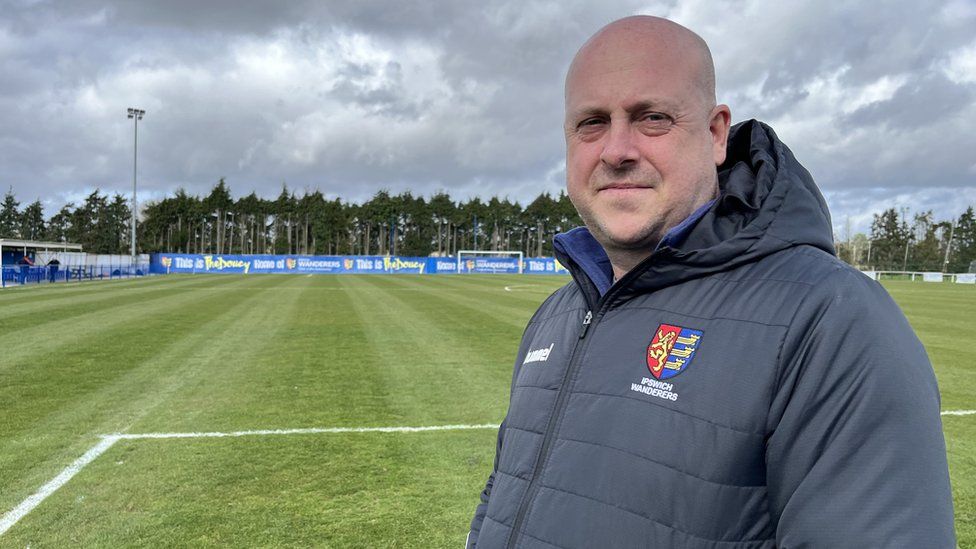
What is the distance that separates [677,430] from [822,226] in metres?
0.58

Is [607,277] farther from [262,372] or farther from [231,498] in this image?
[262,372]

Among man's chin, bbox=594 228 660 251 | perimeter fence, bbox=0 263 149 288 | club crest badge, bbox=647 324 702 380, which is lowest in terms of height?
perimeter fence, bbox=0 263 149 288

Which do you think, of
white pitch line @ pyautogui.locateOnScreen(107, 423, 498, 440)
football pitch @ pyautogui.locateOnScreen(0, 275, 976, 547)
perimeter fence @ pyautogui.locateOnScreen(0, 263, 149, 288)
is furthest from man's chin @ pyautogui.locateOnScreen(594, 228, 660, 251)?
perimeter fence @ pyautogui.locateOnScreen(0, 263, 149, 288)

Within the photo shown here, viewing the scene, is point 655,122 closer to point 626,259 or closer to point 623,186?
point 623,186

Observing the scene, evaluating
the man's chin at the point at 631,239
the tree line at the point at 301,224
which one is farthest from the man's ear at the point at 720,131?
the tree line at the point at 301,224

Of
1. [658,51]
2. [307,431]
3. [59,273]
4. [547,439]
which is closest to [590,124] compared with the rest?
[658,51]

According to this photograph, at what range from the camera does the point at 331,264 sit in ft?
241

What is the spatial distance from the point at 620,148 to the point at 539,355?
0.68 metres

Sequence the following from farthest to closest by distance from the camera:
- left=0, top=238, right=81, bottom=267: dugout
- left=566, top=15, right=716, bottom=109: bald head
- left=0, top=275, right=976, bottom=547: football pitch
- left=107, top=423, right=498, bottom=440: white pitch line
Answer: left=0, top=238, right=81, bottom=267: dugout < left=107, top=423, right=498, bottom=440: white pitch line < left=0, top=275, right=976, bottom=547: football pitch < left=566, top=15, right=716, bottom=109: bald head

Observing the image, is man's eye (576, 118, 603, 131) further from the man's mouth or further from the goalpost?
the goalpost

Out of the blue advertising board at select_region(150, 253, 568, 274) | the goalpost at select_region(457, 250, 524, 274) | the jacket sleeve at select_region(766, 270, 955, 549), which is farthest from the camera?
the goalpost at select_region(457, 250, 524, 274)

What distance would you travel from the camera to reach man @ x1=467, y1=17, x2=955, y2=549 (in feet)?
3.70

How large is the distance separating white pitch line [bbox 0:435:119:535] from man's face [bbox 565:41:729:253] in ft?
15.6

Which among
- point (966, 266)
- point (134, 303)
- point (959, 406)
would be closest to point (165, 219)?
point (134, 303)
